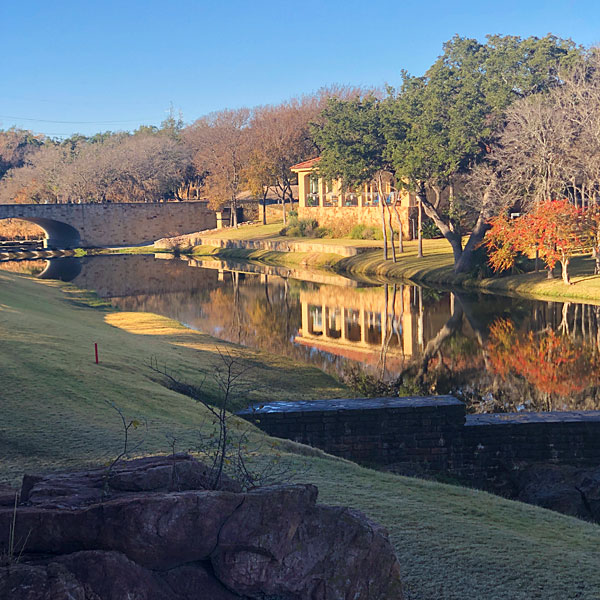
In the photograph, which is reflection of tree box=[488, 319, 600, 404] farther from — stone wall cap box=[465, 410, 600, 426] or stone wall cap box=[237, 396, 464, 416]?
stone wall cap box=[237, 396, 464, 416]

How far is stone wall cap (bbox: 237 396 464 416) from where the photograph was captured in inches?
528

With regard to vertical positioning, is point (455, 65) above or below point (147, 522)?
above

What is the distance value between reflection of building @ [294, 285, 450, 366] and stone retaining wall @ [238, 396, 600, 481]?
923 cm

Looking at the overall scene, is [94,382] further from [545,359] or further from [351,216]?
[351,216]

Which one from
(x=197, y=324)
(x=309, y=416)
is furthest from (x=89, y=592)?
(x=197, y=324)

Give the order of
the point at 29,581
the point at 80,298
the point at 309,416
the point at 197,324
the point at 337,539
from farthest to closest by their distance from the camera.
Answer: the point at 80,298
the point at 197,324
the point at 309,416
the point at 337,539
the point at 29,581

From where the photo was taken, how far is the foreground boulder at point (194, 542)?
5035 millimetres

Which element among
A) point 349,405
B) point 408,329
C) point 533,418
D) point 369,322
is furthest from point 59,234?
point 533,418

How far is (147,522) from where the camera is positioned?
5.20 meters

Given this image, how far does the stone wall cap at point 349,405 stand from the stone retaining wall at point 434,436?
0.03 meters

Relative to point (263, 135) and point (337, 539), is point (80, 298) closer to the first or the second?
point (337, 539)

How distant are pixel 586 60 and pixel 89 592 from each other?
44904 mm

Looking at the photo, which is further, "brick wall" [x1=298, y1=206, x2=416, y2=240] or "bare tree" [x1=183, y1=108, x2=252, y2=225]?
"bare tree" [x1=183, y1=108, x2=252, y2=225]

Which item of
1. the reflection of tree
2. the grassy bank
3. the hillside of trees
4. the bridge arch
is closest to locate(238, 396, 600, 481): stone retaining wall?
the grassy bank
